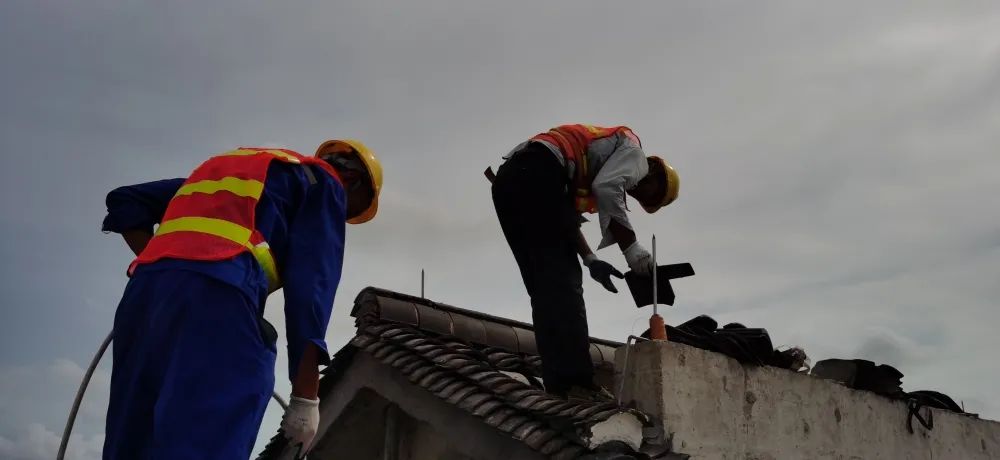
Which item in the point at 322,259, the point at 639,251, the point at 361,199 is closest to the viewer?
the point at 322,259

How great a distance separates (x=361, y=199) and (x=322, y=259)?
775mm

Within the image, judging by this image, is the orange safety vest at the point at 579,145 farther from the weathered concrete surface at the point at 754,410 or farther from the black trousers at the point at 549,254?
the weathered concrete surface at the point at 754,410

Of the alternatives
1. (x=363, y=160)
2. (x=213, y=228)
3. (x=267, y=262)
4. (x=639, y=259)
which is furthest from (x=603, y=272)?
(x=213, y=228)

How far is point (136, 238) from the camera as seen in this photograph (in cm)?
347

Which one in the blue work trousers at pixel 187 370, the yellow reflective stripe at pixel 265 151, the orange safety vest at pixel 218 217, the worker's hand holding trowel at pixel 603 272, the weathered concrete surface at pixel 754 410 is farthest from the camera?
the worker's hand holding trowel at pixel 603 272

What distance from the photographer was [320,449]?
6.41 meters

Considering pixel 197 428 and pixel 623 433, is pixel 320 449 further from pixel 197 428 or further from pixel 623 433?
pixel 197 428

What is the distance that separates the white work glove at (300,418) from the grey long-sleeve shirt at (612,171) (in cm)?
234

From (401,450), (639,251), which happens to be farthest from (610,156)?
(401,450)

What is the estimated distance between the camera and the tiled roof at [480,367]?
4.22m

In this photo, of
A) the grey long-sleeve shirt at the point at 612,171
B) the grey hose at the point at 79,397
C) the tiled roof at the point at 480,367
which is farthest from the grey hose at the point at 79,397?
the grey long-sleeve shirt at the point at 612,171

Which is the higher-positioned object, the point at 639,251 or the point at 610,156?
the point at 610,156

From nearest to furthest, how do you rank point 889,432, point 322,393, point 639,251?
point 639,251
point 889,432
point 322,393

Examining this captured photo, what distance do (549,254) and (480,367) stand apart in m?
0.77
